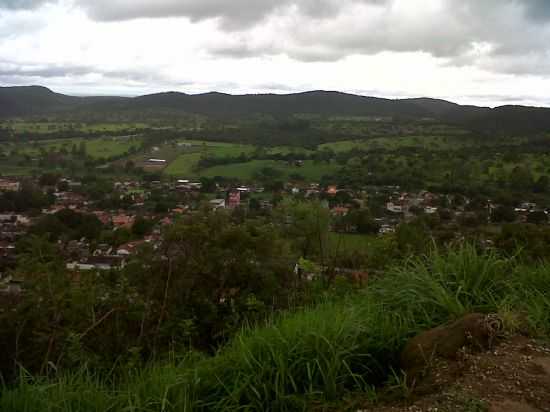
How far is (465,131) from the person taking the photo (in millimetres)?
53875

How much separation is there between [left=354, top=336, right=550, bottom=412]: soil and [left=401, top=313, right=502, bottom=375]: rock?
0.04m

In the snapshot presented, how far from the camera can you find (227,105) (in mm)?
91562

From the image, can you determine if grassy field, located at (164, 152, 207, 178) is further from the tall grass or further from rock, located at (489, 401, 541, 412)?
rock, located at (489, 401, 541, 412)

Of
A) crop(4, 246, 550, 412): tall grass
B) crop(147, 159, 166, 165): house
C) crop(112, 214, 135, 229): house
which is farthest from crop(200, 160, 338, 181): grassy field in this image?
crop(4, 246, 550, 412): tall grass

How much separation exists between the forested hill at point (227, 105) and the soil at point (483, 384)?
7720 cm

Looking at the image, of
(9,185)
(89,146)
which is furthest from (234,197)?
(89,146)

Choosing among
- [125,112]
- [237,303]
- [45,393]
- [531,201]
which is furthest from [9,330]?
[125,112]

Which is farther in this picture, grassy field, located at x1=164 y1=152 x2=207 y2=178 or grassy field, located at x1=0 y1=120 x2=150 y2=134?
grassy field, located at x1=0 y1=120 x2=150 y2=134

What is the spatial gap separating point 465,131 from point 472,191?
3366cm

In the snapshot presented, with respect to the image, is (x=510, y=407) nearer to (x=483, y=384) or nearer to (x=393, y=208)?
(x=483, y=384)

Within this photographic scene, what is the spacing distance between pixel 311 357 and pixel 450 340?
0.81 meters

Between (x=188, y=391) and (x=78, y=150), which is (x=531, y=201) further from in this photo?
(x=78, y=150)

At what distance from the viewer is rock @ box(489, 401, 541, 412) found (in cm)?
209

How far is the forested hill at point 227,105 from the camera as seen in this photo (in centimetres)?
8025
